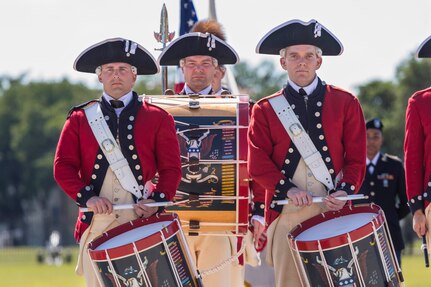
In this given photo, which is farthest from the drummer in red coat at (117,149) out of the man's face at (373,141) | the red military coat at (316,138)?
the man's face at (373,141)

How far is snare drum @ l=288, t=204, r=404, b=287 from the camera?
9484 mm

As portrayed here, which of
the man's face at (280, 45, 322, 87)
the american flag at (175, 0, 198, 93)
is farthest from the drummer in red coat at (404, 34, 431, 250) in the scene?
the american flag at (175, 0, 198, 93)

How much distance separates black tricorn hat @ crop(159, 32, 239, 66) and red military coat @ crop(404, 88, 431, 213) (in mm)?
2107

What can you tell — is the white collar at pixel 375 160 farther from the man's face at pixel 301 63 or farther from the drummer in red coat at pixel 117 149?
the drummer in red coat at pixel 117 149

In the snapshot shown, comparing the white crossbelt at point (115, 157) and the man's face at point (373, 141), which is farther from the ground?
the white crossbelt at point (115, 157)

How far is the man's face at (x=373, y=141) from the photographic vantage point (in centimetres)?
1510

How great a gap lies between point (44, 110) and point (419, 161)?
307 feet

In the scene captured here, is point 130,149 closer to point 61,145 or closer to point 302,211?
point 61,145

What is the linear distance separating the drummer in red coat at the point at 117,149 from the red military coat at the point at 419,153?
172 centimetres

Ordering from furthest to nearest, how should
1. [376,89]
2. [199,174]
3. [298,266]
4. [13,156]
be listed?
[13,156]
[376,89]
[199,174]
[298,266]

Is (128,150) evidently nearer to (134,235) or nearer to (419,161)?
(134,235)

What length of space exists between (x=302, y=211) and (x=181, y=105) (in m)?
1.84

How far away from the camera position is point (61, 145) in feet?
33.8

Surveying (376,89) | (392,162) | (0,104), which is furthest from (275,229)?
(0,104)
